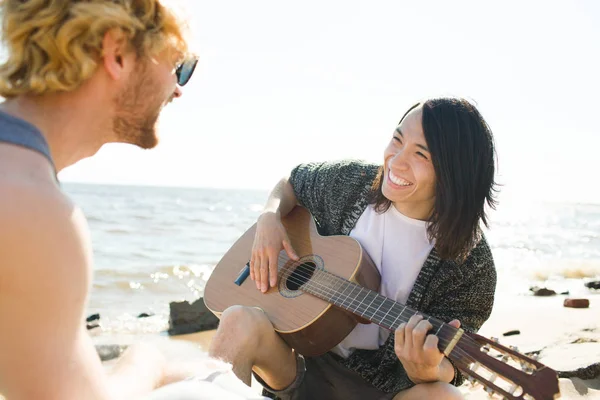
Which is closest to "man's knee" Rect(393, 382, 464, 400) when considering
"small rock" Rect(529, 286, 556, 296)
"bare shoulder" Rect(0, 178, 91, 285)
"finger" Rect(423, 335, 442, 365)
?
"finger" Rect(423, 335, 442, 365)

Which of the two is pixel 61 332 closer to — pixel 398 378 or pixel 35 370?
pixel 35 370

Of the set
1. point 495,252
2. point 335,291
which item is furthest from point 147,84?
point 495,252

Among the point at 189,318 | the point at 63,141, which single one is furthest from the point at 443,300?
the point at 189,318

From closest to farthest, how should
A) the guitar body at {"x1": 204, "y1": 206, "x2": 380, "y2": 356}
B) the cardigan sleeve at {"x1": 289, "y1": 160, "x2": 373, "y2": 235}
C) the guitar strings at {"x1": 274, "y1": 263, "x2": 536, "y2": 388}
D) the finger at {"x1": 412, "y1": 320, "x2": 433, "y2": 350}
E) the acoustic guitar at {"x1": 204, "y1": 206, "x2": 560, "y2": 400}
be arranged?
the acoustic guitar at {"x1": 204, "y1": 206, "x2": 560, "y2": 400} < the guitar strings at {"x1": 274, "y1": 263, "x2": 536, "y2": 388} < the finger at {"x1": 412, "y1": 320, "x2": 433, "y2": 350} < the guitar body at {"x1": 204, "y1": 206, "x2": 380, "y2": 356} < the cardigan sleeve at {"x1": 289, "y1": 160, "x2": 373, "y2": 235}

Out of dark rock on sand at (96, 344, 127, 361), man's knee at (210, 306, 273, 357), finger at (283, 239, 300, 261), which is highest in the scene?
finger at (283, 239, 300, 261)

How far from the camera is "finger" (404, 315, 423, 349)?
7.39 ft

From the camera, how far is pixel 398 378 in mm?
2668

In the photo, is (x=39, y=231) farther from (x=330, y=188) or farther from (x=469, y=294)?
(x=330, y=188)

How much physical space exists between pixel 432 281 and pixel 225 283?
124 cm

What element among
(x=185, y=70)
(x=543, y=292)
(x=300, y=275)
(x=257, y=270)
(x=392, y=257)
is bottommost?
(x=543, y=292)

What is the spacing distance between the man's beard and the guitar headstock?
1357 mm

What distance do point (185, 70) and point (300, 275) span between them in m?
1.40

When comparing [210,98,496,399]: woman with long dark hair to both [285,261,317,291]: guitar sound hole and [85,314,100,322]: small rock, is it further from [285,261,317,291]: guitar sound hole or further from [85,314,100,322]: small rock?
[85,314,100,322]: small rock

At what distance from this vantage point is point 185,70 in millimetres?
1975
